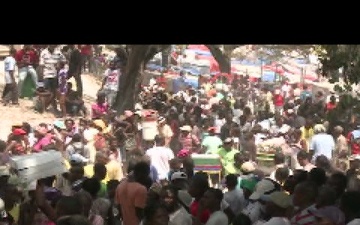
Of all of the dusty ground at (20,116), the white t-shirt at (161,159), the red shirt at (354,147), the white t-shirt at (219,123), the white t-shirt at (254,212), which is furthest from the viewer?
the white t-shirt at (219,123)

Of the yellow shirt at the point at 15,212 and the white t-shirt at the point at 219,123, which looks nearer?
the yellow shirt at the point at 15,212

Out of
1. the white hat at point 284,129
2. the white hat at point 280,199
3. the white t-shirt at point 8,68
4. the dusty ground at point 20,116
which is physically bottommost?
the white hat at point 284,129

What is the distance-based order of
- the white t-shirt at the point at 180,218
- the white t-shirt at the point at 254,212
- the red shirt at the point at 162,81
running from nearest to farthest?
the white t-shirt at the point at 180,218, the white t-shirt at the point at 254,212, the red shirt at the point at 162,81

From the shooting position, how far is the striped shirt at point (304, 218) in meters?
6.86

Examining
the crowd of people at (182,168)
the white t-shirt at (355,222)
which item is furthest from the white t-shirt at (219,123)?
the white t-shirt at (355,222)

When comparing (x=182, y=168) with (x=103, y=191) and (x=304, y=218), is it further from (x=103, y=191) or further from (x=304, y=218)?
(x=304, y=218)

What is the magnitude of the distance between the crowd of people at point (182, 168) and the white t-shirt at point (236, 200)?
0.04ft

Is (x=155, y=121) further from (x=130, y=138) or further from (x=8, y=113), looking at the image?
(x=8, y=113)

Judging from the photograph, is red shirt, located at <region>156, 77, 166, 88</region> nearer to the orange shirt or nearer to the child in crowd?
the child in crowd

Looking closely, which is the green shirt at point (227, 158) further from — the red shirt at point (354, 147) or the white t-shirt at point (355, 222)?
the white t-shirt at point (355, 222)

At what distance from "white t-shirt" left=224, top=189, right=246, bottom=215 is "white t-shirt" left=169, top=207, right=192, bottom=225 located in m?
1.07

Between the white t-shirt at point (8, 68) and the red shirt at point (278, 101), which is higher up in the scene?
the white t-shirt at point (8, 68)

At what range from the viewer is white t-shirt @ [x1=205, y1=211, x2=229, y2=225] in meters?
7.11
